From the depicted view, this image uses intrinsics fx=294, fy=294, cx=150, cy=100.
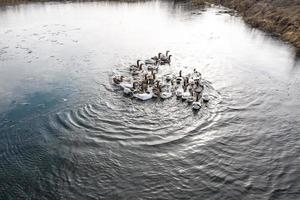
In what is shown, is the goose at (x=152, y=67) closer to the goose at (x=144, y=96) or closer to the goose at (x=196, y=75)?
the goose at (x=196, y=75)

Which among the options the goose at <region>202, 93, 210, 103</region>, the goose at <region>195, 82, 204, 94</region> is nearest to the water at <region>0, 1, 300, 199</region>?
the goose at <region>202, 93, 210, 103</region>

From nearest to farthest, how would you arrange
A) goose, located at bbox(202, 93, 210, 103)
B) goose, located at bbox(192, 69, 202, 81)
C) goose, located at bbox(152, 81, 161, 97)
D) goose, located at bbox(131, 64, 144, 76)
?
goose, located at bbox(202, 93, 210, 103), goose, located at bbox(152, 81, 161, 97), goose, located at bbox(192, 69, 202, 81), goose, located at bbox(131, 64, 144, 76)

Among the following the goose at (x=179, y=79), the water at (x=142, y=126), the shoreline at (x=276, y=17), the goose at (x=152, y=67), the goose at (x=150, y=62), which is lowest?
the water at (x=142, y=126)

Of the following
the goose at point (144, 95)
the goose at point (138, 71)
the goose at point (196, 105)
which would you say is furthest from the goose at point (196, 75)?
the goose at point (144, 95)

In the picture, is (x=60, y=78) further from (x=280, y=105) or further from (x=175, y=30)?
(x=175, y=30)

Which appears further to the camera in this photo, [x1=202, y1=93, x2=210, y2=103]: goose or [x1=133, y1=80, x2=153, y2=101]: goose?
[x1=133, y1=80, x2=153, y2=101]: goose

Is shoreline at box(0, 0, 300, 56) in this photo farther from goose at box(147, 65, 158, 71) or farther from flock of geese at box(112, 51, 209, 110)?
goose at box(147, 65, 158, 71)

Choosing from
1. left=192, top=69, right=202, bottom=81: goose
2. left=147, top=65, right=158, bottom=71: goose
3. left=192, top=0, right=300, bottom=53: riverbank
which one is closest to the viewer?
left=192, top=69, right=202, bottom=81: goose

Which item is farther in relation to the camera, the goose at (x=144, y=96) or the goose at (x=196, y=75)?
the goose at (x=196, y=75)
